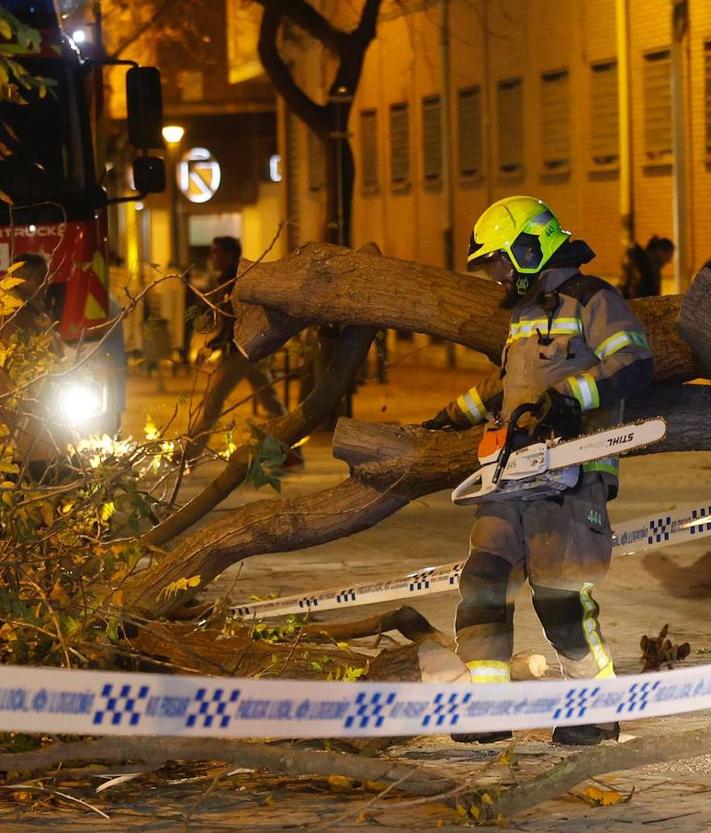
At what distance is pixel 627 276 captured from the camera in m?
19.1

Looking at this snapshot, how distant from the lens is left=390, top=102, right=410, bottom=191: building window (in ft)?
104

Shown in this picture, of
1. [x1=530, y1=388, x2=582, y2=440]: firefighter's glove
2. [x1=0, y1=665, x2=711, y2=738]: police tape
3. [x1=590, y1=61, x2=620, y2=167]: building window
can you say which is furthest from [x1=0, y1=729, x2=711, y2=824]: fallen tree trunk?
[x1=590, y1=61, x2=620, y2=167]: building window

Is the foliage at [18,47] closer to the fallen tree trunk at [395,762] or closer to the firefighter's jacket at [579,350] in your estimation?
the firefighter's jacket at [579,350]

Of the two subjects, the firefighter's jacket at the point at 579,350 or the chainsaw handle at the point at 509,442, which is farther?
the chainsaw handle at the point at 509,442

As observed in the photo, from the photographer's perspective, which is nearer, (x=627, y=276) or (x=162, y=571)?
(x=162, y=571)

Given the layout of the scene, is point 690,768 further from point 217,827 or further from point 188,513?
point 188,513

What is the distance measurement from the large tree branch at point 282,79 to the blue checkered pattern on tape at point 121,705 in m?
15.8

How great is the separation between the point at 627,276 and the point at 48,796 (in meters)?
13.9

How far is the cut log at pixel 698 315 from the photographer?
21.0 ft

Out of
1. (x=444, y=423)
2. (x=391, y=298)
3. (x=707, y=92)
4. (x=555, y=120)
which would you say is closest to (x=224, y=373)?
(x=391, y=298)

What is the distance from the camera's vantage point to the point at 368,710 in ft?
16.1

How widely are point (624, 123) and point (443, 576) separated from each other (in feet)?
54.9

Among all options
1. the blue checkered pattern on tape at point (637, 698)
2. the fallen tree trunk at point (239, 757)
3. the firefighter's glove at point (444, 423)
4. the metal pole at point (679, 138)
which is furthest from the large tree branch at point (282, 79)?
the blue checkered pattern on tape at point (637, 698)

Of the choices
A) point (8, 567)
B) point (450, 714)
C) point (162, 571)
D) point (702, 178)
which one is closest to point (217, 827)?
point (450, 714)
